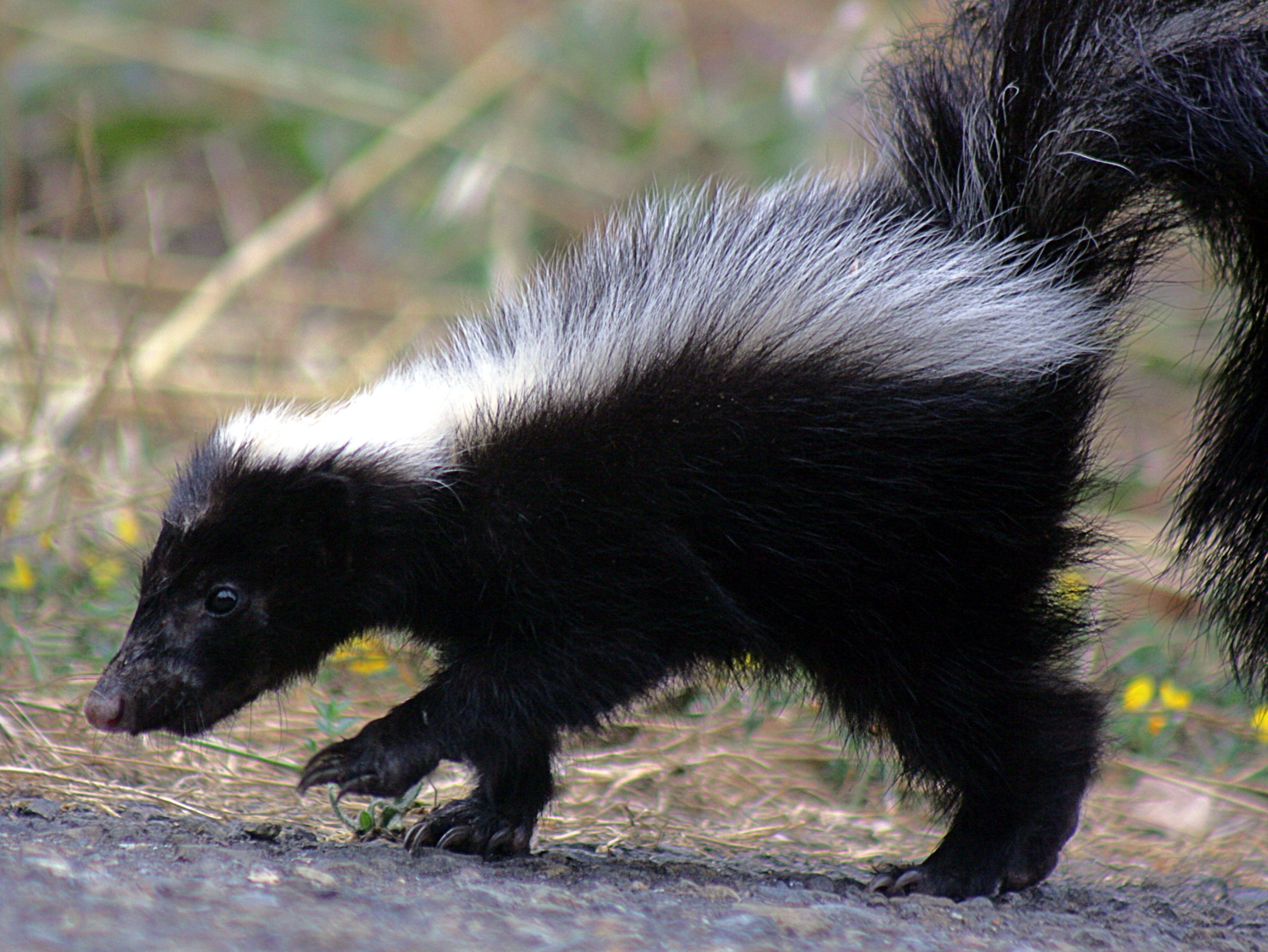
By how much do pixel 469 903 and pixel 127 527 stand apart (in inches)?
129

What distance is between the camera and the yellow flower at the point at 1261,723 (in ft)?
15.8

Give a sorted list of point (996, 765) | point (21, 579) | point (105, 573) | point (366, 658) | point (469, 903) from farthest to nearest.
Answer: point (105, 573) → point (366, 658) → point (21, 579) → point (996, 765) → point (469, 903)

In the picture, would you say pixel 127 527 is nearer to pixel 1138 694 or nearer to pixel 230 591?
pixel 230 591

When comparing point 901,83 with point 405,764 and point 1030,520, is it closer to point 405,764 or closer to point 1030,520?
point 1030,520

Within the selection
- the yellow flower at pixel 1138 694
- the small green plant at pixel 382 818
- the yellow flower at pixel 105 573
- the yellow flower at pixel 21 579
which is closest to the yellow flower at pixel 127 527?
the yellow flower at pixel 105 573

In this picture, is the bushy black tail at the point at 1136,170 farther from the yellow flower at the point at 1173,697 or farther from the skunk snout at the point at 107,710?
the skunk snout at the point at 107,710

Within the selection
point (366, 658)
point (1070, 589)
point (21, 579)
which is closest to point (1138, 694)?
point (1070, 589)

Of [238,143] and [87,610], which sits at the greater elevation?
Answer: [238,143]

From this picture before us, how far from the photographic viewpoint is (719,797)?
479 cm

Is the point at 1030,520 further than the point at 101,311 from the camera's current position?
No

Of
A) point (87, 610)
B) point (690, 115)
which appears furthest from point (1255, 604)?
point (690, 115)

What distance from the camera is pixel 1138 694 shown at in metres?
5.11

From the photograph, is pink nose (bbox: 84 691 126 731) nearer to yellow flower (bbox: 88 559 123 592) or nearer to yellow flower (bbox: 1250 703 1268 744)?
yellow flower (bbox: 88 559 123 592)

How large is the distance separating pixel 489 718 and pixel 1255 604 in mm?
1903
